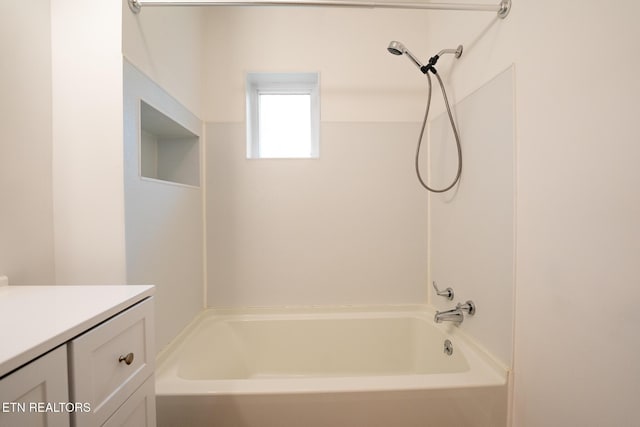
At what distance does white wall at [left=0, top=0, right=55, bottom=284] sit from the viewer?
74 centimetres

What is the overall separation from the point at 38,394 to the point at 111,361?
15 centimetres

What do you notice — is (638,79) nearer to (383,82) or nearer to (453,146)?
(453,146)

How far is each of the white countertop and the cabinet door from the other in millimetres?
16

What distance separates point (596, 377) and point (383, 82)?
160 cm

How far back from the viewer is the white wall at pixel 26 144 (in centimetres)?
74

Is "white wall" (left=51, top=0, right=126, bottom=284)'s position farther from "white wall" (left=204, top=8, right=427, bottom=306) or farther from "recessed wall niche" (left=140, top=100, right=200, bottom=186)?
"white wall" (left=204, top=8, right=427, bottom=306)

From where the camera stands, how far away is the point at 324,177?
159 centimetres

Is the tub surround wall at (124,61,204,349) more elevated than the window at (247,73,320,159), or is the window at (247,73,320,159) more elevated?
the window at (247,73,320,159)

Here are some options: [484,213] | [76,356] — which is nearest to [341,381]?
[76,356]

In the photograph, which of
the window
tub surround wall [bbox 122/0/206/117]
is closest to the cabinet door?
tub surround wall [bbox 122/0/206/117]

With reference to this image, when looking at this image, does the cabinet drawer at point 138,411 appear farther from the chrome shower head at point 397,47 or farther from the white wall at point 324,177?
the chrome shower head at point 397,47

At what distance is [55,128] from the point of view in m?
0.88

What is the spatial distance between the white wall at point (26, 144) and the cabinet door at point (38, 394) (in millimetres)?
556

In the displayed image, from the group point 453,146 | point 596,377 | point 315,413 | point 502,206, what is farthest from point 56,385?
point 453,146
